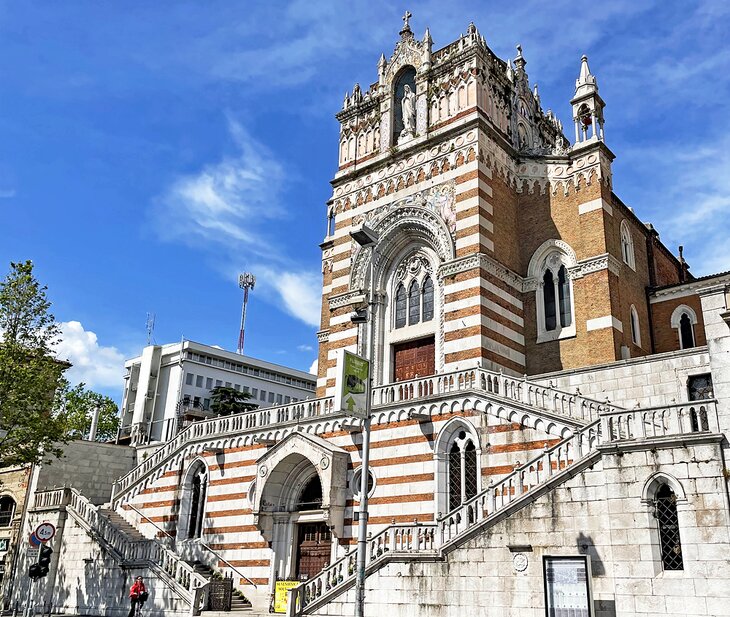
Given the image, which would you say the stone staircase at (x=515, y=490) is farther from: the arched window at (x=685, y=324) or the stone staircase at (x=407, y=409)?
the arched window at (x=685, y=324)

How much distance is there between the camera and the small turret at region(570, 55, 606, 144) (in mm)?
28672

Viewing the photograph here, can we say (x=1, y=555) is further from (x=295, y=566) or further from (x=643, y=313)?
(x=643, y=313)

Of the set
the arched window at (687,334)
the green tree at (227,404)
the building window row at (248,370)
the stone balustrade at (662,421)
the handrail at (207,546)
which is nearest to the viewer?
the stone balustrade at (662,421)

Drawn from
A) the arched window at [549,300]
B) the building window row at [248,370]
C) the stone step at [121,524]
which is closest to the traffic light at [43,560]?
the stone step at [121,524]

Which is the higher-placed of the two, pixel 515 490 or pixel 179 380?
pixel 179 380

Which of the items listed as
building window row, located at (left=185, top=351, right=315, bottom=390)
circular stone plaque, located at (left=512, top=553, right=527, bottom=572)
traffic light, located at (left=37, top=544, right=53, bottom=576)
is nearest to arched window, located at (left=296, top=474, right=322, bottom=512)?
traffic light, located at (left=37, top=544, right=53, bottom=576)

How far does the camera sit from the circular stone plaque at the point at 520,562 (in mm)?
16328

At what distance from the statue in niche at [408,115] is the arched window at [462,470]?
14257 mm

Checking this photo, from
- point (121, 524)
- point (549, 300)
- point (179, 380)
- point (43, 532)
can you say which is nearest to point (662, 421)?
point (549, 300)

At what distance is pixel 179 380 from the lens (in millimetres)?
78312

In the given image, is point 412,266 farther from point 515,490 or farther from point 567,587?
point 567,587

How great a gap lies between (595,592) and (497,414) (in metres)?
6.18

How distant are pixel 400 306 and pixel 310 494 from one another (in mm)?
8035

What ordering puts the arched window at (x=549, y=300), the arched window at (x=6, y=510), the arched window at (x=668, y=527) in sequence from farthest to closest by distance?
the arched window at (x=6, y=510)
the arched window at (x=549, y=300)
the arched window at (x=668, y=527)
